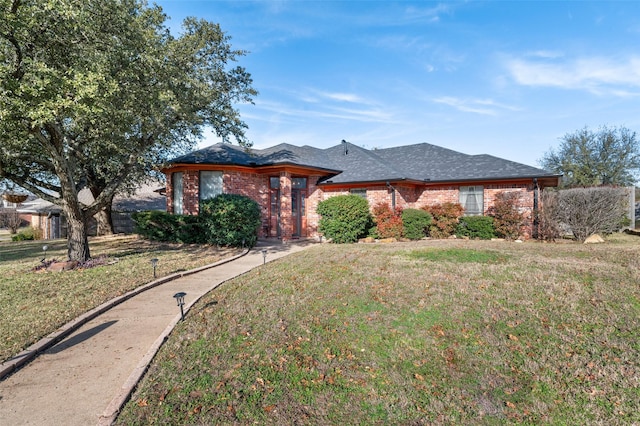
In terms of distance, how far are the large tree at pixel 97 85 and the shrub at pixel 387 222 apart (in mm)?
6169

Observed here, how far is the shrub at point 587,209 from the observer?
1127 centimetres

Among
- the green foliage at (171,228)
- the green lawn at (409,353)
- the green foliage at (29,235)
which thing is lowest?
the green lawn at (409,353)

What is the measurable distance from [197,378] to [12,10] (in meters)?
8.08

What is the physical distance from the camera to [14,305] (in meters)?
5.37

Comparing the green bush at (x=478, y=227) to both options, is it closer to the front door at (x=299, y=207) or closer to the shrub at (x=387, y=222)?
the shrub at (x=387, y=222)

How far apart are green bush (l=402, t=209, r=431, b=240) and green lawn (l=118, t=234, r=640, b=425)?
21.0ft

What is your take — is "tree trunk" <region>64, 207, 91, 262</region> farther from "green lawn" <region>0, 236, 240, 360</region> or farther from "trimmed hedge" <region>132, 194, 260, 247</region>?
"trimmed hedge" <region>132, 194, 260, 247</region>

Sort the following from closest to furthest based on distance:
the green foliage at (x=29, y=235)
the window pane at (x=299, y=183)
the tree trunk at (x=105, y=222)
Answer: the window pane at (x=299, y=183) < the green foliage at (x=29, y=235) < the tree trunk at (x=105, y=222)

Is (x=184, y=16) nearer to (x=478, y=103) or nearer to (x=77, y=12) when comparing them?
(x=77, y=12)

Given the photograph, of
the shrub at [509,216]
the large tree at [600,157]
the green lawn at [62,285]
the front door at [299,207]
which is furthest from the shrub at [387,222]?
the large tree at [600,157]

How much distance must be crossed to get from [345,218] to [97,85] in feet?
28.4

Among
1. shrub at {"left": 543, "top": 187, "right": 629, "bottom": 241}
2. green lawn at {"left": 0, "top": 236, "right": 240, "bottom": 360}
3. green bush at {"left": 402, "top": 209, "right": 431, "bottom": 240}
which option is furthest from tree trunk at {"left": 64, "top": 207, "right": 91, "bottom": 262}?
shrub at {"left": 543, "top": 187, "right": 629, "bottom": 241}

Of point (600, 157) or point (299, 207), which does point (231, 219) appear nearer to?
point (299, 207)

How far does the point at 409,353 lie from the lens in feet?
12.5
